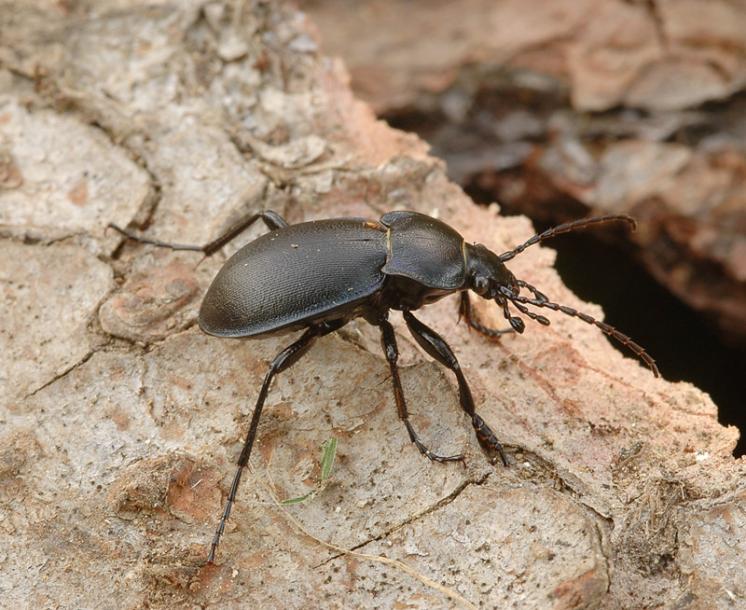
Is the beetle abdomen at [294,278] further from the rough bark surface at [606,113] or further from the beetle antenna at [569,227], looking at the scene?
the rough bark surface at [606,113]

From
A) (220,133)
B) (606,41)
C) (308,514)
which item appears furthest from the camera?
(606,41)

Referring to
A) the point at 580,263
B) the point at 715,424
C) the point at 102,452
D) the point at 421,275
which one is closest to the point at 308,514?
the point at 102,452

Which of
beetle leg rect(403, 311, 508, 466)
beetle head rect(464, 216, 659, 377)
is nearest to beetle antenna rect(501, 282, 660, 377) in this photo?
beetle head rect(464, 216, 659, 377)

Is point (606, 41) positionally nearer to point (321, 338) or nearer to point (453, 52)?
point (453, 52)

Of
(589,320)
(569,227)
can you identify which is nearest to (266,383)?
(589,320)

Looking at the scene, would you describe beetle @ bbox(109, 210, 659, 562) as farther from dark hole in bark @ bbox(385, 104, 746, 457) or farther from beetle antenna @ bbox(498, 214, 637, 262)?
dark hole in bark @ bbox(385, 104, 746, 457)

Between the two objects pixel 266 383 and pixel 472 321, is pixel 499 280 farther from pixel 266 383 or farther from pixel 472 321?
pixel 266 383
